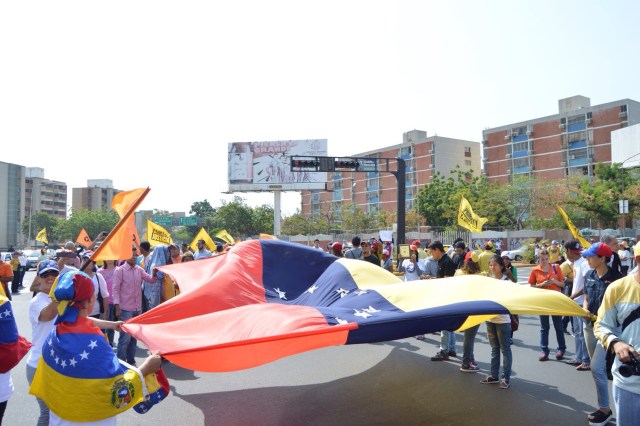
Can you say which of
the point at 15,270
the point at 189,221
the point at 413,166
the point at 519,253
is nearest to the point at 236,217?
the point at 189,221

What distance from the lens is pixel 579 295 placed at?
7676 millimetres

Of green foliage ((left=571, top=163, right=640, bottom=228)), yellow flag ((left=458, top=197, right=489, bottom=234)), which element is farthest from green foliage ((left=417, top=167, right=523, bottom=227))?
yellow flag ((left=458, top=197, right=489, bottom=234))

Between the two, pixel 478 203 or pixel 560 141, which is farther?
pixel 560 141

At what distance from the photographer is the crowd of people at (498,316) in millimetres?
3479

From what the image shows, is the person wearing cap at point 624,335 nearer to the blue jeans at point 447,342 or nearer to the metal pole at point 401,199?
the blue jeans at point 447,342

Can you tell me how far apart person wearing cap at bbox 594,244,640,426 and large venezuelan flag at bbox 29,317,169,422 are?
3.22m

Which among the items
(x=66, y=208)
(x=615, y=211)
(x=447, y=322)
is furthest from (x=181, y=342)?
(x=66, y=208)

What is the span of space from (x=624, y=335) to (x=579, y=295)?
4.36 meters

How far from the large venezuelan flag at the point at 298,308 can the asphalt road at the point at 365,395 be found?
1170 mm

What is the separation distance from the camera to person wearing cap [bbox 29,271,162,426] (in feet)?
9.52

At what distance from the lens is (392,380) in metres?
7.38

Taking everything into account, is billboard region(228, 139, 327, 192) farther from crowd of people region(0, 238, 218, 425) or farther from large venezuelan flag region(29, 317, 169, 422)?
large venezuelan flag region(29, 317, 169, 422)

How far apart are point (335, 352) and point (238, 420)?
3.66 m

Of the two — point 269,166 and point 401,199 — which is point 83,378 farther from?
point 269,166
